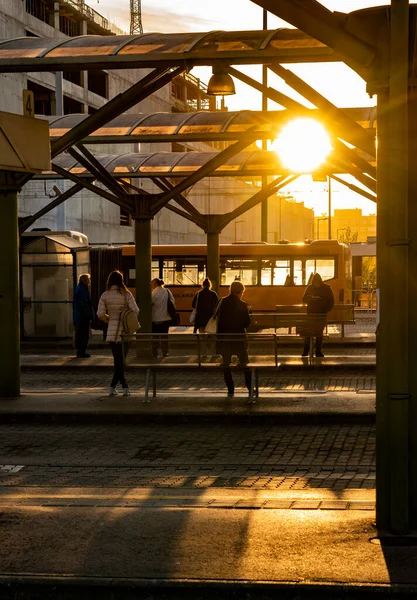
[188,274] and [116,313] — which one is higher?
[188,274]

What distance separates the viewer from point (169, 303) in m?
24.4

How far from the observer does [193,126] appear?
2331 centimetres

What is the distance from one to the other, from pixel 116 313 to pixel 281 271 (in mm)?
23844

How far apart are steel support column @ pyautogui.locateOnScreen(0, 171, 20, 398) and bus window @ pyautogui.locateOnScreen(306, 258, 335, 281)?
24547 millimetres

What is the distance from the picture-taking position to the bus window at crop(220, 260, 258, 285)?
130ft

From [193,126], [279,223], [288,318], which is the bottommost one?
[288,318]

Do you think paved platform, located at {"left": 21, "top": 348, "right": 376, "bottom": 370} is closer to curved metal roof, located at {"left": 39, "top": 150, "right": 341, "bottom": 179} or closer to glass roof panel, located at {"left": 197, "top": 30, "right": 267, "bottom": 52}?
curved metal roof, located at {"left": 39, "top": 150, "right": 341, "bottom": 179}

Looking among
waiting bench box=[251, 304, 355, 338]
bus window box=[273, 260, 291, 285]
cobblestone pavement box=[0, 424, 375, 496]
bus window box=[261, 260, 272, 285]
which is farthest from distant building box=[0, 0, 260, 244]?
cobblestone pavement box=[0, 424, 375, 496]

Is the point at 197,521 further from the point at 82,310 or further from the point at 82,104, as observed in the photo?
the point at 82,104

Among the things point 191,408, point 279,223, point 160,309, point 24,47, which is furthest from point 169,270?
point 279,223

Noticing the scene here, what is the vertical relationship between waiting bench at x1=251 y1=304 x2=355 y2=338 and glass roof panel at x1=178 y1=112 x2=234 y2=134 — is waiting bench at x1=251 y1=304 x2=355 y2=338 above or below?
below

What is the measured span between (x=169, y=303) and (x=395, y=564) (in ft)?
59.3

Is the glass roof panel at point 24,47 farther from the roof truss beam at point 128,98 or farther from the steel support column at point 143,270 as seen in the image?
the steel support column at point 143,270

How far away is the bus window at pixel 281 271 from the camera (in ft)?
130
